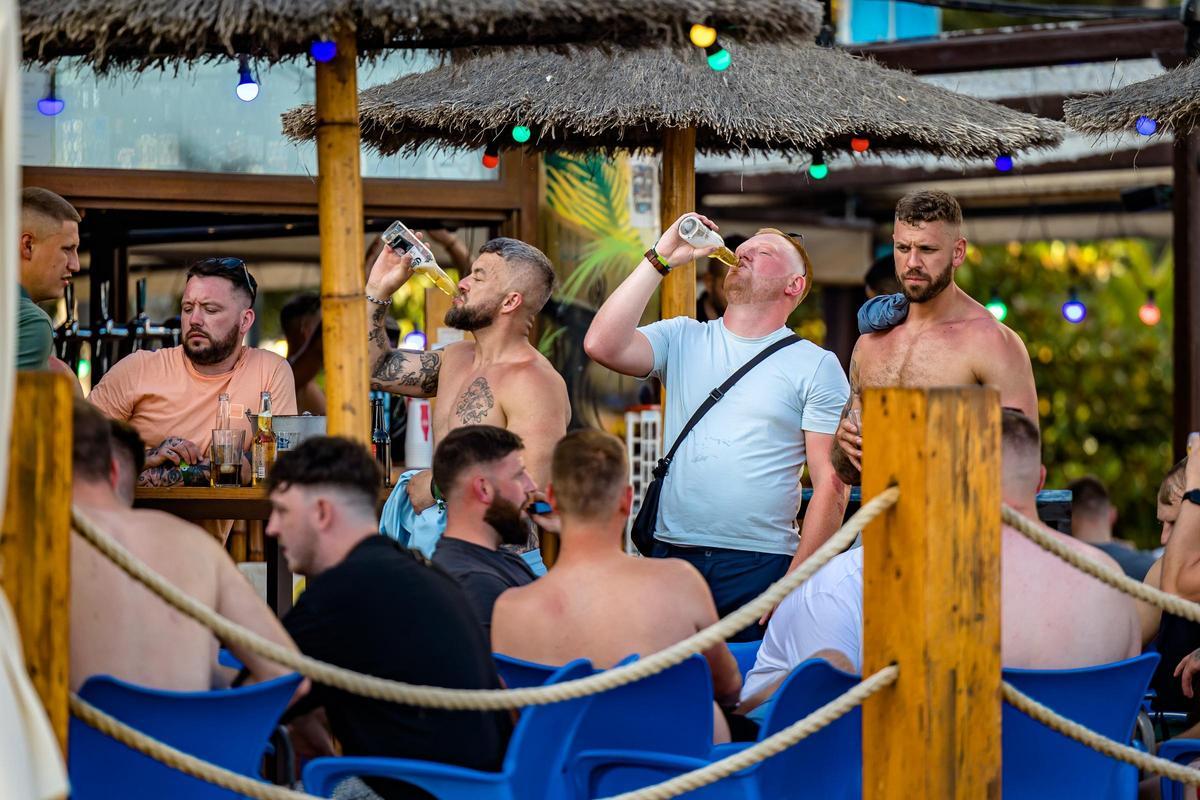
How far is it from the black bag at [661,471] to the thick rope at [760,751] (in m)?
2.16

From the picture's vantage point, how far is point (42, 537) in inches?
120

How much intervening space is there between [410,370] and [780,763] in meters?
2.90

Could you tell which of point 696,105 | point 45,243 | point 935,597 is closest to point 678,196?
point 696,105

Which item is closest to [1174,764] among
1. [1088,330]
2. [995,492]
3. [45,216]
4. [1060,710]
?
[1060,710]

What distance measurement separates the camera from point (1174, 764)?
3.61 metres

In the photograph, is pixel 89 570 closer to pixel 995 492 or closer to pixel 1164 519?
pixel 995 492

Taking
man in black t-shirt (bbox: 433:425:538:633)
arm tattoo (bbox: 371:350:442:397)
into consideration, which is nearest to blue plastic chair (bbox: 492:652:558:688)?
man in black t-shirt (bbox: 433:425:538:633)

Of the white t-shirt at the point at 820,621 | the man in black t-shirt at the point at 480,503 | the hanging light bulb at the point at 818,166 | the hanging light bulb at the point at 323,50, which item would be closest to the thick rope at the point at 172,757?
the man in black t-shirt at the point at 480,503

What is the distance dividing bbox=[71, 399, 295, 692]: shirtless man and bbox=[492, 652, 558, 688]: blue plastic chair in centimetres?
49

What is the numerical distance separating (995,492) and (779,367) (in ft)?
6.76

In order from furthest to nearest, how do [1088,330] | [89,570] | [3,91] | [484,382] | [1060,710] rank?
A: [1088,330], [484,382], [1060,710], [89,570], [3,91]

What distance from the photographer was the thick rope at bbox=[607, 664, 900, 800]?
127 inches

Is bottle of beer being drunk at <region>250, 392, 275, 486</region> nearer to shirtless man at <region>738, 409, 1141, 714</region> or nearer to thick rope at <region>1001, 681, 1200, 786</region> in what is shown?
shirtless man at <region>738, 409, 1141, 714</region>

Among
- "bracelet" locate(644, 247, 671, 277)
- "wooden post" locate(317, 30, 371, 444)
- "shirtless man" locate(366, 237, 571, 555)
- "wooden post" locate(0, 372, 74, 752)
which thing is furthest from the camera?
"bracelet" locate(644, 247, 671, 277)
